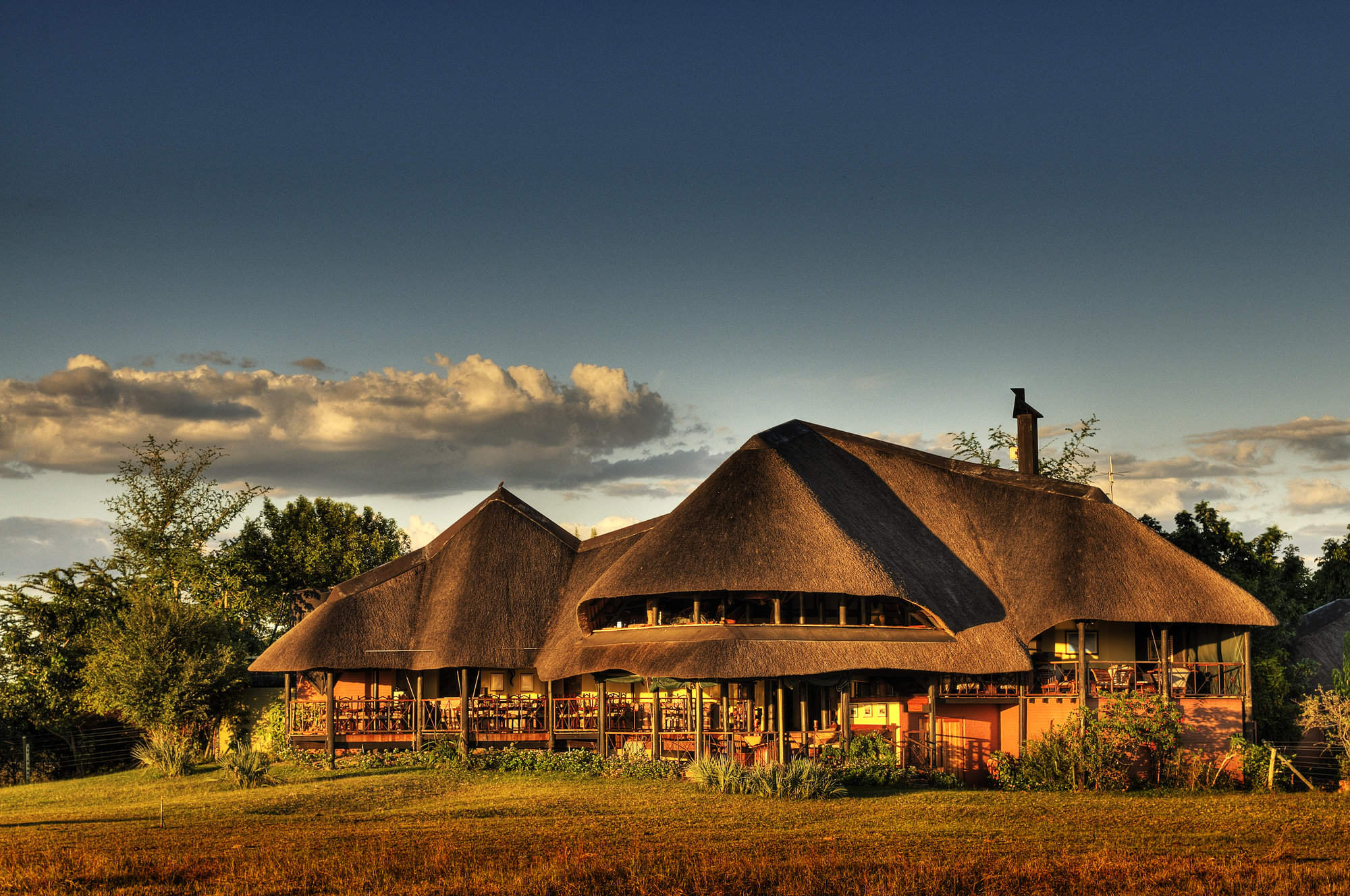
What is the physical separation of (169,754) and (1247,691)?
83.8 feet

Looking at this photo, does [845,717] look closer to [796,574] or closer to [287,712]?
[796,574]

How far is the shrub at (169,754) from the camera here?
98.4 ft

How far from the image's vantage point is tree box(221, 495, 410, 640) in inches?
1960

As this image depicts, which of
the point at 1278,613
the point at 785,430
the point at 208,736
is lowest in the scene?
the point at 208,736

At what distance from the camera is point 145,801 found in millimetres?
23641

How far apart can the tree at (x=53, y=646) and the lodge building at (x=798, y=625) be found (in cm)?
755

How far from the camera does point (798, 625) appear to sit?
2641cm

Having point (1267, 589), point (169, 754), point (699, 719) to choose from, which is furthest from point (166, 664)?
point (1267, 589)

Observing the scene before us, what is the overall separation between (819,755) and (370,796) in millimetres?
9057

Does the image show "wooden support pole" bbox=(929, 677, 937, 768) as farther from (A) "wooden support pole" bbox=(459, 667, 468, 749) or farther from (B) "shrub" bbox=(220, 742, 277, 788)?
(B) "shrub" bbox=(220, 742, 277, 788)

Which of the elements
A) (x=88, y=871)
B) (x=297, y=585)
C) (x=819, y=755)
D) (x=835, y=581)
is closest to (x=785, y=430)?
(x=835, y=581)

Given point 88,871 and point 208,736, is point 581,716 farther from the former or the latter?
point 88,871

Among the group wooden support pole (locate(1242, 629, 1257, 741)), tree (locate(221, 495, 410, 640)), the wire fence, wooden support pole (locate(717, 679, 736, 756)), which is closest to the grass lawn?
wooden support pole (locate(717, 679, 736, 756))

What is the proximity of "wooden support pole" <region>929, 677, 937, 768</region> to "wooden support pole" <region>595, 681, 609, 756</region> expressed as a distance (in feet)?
24.1
